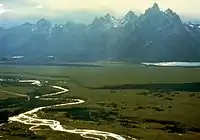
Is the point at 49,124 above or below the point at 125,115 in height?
below

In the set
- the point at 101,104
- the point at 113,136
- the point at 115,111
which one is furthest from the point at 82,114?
the point at 113,136

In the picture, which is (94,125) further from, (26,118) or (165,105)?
(165,105)

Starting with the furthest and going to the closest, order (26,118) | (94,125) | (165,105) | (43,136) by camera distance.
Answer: (165,105)
(26,118)
(94,125)
(43,136)

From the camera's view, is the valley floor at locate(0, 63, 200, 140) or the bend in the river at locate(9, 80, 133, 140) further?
the valley floor at locate(0, 63, 200, 140)

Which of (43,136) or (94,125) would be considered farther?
(94,125)

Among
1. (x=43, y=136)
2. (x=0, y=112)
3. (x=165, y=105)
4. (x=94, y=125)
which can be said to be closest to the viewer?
(x=43, y=136)

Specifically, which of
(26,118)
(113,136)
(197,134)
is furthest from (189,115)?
(26,118)

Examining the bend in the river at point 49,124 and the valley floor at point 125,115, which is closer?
the bend in the river at point 49,124

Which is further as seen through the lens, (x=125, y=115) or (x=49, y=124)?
(x=125, y=115)

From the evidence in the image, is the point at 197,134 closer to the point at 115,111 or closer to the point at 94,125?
the point at 94,125
